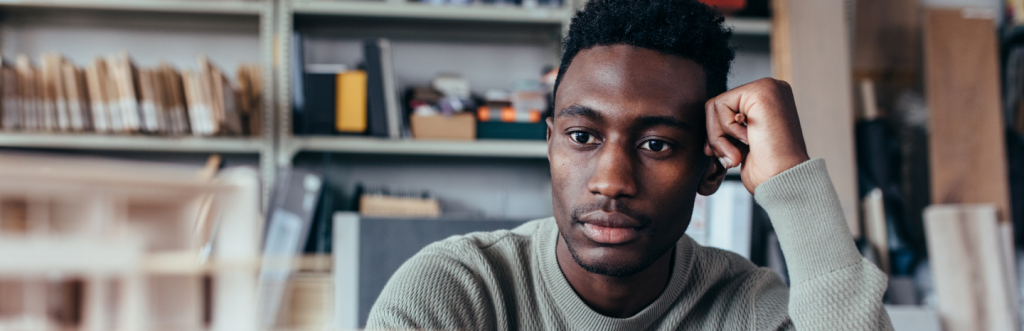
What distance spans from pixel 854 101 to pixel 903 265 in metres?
0.60

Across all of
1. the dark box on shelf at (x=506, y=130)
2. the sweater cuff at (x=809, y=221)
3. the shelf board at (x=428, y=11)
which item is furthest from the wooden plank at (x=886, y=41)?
the sweater cuff at (x=809, y=221)

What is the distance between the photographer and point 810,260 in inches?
27.9

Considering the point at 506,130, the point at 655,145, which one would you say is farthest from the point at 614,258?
the point at 506,130

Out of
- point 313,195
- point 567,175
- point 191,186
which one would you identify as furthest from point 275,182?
point 191,186

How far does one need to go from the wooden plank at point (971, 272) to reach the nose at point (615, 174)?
162 cm

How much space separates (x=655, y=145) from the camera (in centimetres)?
74

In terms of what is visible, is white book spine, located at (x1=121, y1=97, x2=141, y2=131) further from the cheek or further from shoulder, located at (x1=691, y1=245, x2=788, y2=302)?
shoulder, located at (x1=691, y1=245, x2=788, y2=302)

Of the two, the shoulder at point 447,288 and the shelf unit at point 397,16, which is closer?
the shoulder at point 447,288

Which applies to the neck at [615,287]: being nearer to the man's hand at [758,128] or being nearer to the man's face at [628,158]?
the man's face at [628,158]

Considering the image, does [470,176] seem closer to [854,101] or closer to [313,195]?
[313,195]

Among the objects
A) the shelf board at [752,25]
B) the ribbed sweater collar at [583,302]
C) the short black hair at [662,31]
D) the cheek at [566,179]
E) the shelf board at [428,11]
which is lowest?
the ribbed sweater collar at [583,302]

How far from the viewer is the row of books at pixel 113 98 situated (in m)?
1.84

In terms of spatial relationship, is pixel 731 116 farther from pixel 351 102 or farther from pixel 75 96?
pixel 75 96

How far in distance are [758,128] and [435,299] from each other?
461 millimetres
